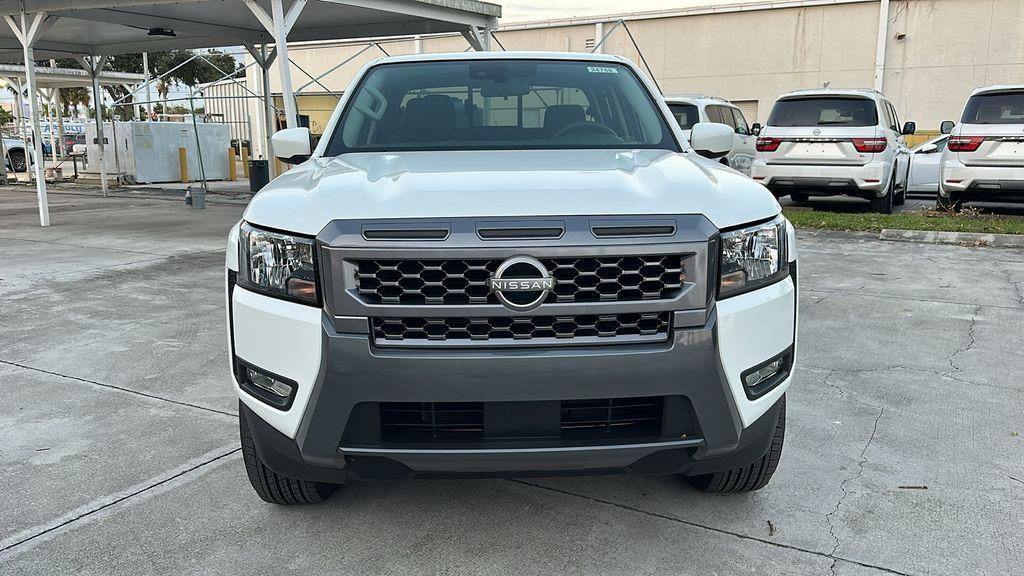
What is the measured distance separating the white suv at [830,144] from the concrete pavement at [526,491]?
220 inches

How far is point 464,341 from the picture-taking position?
219 cm

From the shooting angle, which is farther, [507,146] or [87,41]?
[87,41]

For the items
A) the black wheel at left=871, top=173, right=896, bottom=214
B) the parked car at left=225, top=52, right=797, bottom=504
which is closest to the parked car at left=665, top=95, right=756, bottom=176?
the black wheel at left=871, top=173, right=896, bottom=214

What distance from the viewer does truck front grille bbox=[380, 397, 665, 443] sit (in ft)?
7.38

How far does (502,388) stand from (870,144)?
32.8 feet

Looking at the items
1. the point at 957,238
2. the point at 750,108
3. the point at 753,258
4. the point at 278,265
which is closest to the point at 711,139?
the point at 753,258

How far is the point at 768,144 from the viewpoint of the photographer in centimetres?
1122

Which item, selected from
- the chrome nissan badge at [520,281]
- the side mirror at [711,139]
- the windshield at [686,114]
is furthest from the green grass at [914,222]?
the chrome nissan badge at [520,281]

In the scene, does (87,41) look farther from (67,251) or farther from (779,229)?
(779,229)

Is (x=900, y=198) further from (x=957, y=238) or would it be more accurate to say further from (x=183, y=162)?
(x=183, y=162)

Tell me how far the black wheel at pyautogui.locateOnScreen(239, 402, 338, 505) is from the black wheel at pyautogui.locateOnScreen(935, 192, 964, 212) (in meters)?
10.8

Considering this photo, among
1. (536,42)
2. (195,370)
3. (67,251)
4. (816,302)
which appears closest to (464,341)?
(195,370)

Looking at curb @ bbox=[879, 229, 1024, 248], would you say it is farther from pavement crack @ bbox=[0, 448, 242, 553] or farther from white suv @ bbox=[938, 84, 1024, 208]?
pavement crack @ bbox=[0, 448, 242, 553]

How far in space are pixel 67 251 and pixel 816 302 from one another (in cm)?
833
